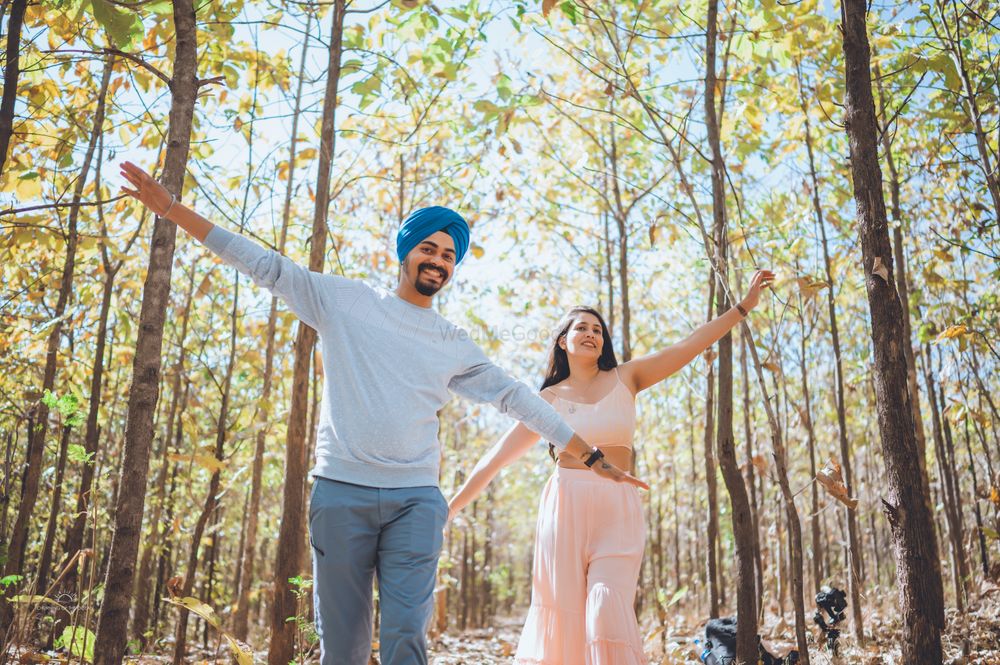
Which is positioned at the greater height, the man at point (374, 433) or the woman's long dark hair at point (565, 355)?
the woman's long dark hair at point (565, 355)

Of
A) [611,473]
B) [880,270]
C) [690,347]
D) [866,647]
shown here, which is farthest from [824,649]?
[611,473]

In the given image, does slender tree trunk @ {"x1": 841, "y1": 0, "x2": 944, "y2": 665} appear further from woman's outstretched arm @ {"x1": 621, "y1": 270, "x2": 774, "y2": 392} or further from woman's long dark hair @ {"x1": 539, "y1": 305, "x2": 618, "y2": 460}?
woman's long dark hair @ {"x1": 539, "y1": 305, "x2": 618, "y2": 460}

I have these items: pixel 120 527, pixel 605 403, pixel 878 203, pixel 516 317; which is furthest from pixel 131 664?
pixel 516 317

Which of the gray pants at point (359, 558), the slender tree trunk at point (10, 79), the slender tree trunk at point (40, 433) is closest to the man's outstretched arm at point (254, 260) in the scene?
the gray pants at point (359, 558)

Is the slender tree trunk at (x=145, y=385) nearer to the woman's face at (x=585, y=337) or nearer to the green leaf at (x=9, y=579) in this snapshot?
the green leaf at (x=9, y=579)

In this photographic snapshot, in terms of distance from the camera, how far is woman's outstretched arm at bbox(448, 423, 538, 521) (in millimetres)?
3805

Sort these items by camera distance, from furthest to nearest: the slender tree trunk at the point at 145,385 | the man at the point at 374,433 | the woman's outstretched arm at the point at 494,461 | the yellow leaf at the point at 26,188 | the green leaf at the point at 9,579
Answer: the yellow leaf at the point at 26,188 → the woman's outstretched arm at the point at 494,461 → the green leaf at the point at 9,579 → the slender tree trunk at the point at 145,385 → the man at the point at 374,433

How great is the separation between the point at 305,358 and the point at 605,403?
185cm

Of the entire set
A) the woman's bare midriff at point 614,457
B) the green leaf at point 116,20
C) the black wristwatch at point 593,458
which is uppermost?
the green leaf at point 116,20

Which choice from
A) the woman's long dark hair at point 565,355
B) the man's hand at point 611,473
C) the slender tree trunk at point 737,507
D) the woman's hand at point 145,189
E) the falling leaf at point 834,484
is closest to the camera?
the woman's hand at point 145,189

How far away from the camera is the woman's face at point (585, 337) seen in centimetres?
411

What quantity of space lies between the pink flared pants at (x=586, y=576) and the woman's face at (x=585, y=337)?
66 cm

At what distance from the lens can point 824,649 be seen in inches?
231

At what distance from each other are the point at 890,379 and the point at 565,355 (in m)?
1.79
